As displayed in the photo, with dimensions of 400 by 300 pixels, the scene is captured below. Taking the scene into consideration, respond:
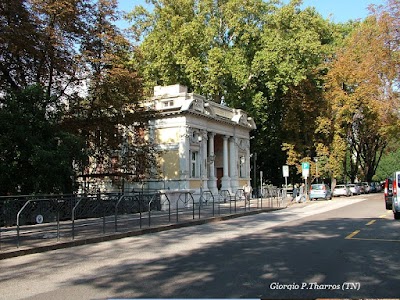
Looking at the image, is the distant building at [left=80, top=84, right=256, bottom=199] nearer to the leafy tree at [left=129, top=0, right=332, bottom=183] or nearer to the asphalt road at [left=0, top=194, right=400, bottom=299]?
the leafy tree at [left=129, top=0, right=332, bottom=183]

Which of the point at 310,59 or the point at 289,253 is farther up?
the point at 310,59

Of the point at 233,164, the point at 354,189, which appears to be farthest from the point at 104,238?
the point at 354,189

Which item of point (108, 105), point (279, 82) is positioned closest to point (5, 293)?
point (108, 105)

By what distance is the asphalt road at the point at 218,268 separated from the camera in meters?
6.75

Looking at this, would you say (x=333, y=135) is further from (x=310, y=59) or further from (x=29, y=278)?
(x=29, y=278)

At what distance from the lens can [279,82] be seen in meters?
39.8

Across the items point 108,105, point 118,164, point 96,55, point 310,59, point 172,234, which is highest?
point 310,59

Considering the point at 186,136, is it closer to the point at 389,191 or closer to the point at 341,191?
the point at 389,191

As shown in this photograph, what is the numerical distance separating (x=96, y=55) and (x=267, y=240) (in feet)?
49.9

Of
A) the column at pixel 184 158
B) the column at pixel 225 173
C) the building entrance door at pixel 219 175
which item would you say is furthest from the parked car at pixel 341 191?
the column at pixel 184 158

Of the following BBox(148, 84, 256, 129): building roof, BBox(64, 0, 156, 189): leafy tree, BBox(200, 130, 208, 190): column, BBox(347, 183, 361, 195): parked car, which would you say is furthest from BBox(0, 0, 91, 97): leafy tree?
BBox(347, 183, 361, 195): parked car

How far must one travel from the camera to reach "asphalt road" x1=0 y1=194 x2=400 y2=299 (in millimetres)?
6750

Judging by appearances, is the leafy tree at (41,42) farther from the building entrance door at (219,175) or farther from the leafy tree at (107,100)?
the building entrance door at (219,175)

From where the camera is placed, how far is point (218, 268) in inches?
333
